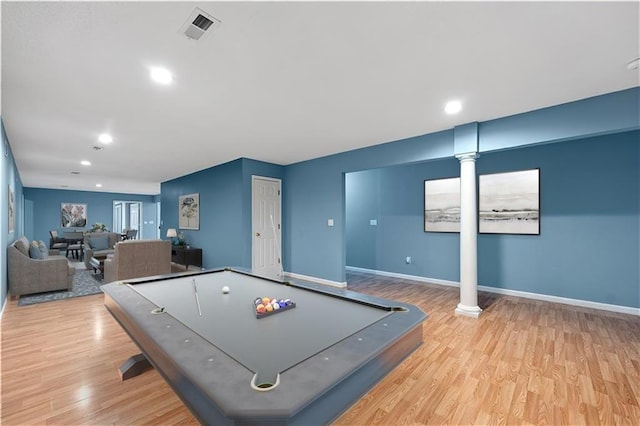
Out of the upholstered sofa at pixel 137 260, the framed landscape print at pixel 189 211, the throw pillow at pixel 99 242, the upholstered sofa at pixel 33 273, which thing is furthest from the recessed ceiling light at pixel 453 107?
the throw pillow at pixel 99 242

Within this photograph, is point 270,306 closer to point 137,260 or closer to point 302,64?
point 302,64

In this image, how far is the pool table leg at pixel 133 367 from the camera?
2.07m

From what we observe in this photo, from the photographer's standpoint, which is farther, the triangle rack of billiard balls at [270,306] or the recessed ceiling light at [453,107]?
the recessed ceiling light at [453,107]

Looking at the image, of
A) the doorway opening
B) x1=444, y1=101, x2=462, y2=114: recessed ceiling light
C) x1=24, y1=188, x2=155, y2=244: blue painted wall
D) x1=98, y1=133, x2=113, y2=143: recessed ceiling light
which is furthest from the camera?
the doorway opening

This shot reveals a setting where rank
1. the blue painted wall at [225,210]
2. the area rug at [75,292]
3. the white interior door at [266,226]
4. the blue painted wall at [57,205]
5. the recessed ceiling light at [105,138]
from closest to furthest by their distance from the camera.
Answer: the recessed ceiling light at [105,138]
the area rug at [75,292]
the blue painted wall at [225,210]
the white interior door at [266,226]
the blue painted wall at [57,205]

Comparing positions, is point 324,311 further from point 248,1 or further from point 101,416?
point 248,1

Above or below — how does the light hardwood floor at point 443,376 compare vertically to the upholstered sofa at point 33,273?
below

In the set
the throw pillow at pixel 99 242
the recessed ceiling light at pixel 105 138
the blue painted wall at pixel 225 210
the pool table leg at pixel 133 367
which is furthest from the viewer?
the throw pillow at pixel 99 242

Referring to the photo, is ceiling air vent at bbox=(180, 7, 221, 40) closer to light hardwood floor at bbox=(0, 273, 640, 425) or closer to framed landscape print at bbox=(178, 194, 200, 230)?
light hardwood floor at bbox=(0, 273, 640, 425)

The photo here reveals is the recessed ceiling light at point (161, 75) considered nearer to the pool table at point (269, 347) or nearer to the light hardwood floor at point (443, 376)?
the pool table at point (269, 347)

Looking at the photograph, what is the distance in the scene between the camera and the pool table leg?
6.81 feet

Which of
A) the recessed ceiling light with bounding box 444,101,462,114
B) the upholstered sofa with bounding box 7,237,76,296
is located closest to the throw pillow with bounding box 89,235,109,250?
the upholstered sofa with bounding box 7,237,76,296

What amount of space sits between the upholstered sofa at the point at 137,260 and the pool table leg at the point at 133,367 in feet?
9.00

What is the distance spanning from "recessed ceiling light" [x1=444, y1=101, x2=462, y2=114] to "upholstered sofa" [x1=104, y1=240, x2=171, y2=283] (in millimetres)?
4801
